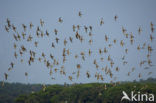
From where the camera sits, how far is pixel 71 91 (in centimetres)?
7838

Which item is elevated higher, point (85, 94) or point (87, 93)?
point (87, 93)

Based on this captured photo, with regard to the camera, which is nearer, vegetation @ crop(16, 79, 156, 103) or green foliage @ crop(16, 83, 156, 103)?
vegetation @ crop(16, 79, 156, 103)

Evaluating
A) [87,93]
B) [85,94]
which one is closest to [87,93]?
[87,93]

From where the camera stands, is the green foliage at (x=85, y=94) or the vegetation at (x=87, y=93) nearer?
the vegetation at (x=87, y=93)

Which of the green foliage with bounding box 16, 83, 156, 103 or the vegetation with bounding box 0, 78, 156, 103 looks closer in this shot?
the vegetation with bounding box 0, 78, 156, 103

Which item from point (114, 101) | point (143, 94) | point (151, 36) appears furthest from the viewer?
point (114, 101)

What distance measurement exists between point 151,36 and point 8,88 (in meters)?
132

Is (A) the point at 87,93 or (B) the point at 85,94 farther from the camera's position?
(B) the point at 85,94

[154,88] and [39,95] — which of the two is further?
[39,95]

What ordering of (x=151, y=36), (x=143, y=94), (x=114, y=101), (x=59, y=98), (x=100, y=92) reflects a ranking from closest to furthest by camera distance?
(x=151, y=36) → (x=143, y=94) → (x=114, y=101) → (x=100, y=92) → (x=59, y=98)

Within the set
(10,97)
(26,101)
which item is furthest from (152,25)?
(10,97)

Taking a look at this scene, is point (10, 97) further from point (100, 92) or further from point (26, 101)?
point (100, 92)

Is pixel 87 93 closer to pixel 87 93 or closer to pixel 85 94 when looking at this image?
pixel 87 93

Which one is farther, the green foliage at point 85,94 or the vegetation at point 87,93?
the green foliage at point 85,94
